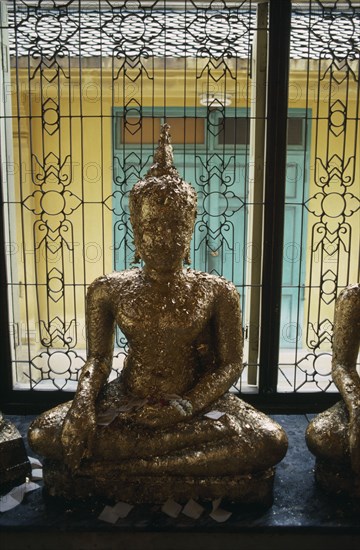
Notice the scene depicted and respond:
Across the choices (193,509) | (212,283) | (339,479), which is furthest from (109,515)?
(212,283)

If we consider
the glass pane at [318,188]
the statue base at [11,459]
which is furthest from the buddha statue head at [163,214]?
the glass pane at [318,188]

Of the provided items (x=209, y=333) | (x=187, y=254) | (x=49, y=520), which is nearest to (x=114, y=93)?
(x=187, y=254)

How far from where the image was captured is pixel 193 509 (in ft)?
8.43

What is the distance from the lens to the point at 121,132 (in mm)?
3646

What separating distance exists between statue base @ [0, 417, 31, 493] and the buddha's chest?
71cm

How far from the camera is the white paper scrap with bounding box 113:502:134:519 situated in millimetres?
2549

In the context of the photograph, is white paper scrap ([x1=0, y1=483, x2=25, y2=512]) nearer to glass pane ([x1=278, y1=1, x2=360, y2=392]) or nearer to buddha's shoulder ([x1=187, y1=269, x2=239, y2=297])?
buddha's shoulder ([x1=187, y1=269, x2=239, y2=297])

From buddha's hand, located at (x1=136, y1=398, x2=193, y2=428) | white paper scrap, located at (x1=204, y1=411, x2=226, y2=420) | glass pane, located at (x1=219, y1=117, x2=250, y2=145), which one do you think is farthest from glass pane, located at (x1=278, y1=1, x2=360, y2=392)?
buddha's hand, located at (x1=136, y1=398, x2=193, y2=428)

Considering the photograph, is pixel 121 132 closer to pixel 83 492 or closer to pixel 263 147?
pixel 263 147

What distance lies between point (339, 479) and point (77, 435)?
1.15m

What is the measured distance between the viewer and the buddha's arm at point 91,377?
253 cm

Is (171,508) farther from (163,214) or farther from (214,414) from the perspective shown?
(163,214)

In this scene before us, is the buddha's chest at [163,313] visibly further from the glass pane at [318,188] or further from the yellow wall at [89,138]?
the glass pane at [318,188]

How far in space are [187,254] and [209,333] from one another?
0.41 metres
